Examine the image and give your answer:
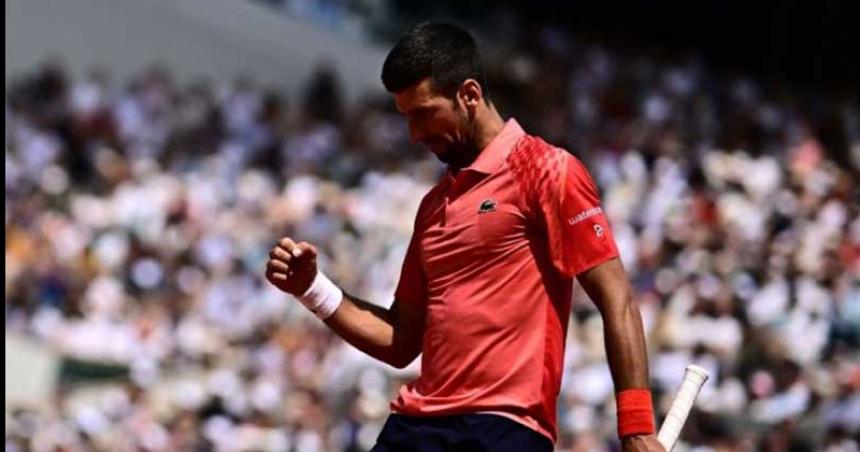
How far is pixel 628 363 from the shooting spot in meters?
6.04

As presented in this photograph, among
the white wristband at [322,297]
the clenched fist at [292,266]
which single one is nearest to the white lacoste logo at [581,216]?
the clenched fist at [292,266]

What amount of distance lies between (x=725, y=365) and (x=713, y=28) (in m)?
14.8

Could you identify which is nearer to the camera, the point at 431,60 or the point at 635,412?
the point at 635,412

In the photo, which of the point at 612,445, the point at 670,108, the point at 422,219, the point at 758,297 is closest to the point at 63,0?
the point at 670,108

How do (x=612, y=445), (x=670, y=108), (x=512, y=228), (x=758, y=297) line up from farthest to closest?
(x=670, y=108) → (x=758, y=297) → (x=612, y=445) → (x=512, y=228)

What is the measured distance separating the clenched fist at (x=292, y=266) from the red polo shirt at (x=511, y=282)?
1.76ft

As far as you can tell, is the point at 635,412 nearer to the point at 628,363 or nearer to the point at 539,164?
the point at 628,363

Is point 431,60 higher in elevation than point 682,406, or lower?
higher

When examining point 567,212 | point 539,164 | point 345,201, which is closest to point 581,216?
point 567,212

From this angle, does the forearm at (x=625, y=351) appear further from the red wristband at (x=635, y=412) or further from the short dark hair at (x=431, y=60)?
the short dark hair at (x=431, y=60)

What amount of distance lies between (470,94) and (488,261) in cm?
48

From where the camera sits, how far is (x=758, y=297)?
1764cm

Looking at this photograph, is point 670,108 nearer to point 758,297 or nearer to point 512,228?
point 758,297

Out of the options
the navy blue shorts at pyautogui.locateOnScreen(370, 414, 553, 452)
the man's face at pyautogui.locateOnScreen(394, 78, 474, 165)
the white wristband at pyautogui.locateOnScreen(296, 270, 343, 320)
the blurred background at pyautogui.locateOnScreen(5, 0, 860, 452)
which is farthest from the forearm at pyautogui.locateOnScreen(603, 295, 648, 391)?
the blurred background at pyautogui.locateOnScreen(5, 0, 860, 452)
